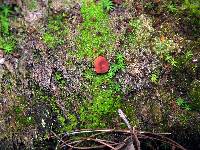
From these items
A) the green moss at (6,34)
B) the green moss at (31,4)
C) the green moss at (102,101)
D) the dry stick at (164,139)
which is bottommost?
the dry stick at (164,139)

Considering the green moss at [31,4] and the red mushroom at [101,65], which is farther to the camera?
the green moss at [31,4]

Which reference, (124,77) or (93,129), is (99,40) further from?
(93,129)

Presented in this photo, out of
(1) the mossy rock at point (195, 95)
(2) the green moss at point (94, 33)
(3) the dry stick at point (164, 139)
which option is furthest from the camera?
(2) the green moss at point (94, 33)

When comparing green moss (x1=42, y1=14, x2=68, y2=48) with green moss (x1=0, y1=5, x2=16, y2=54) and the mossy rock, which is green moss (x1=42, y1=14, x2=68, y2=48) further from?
the mossy rock

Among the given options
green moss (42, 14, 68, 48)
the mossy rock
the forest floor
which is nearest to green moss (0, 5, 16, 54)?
the forest floor

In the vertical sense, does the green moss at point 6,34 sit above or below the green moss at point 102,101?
above

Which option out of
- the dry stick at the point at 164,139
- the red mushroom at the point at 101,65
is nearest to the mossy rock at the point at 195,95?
the dry stick at the point at 164,139

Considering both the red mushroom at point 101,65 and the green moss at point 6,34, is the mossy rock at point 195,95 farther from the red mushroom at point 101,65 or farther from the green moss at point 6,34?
the green moss at point 6,34
